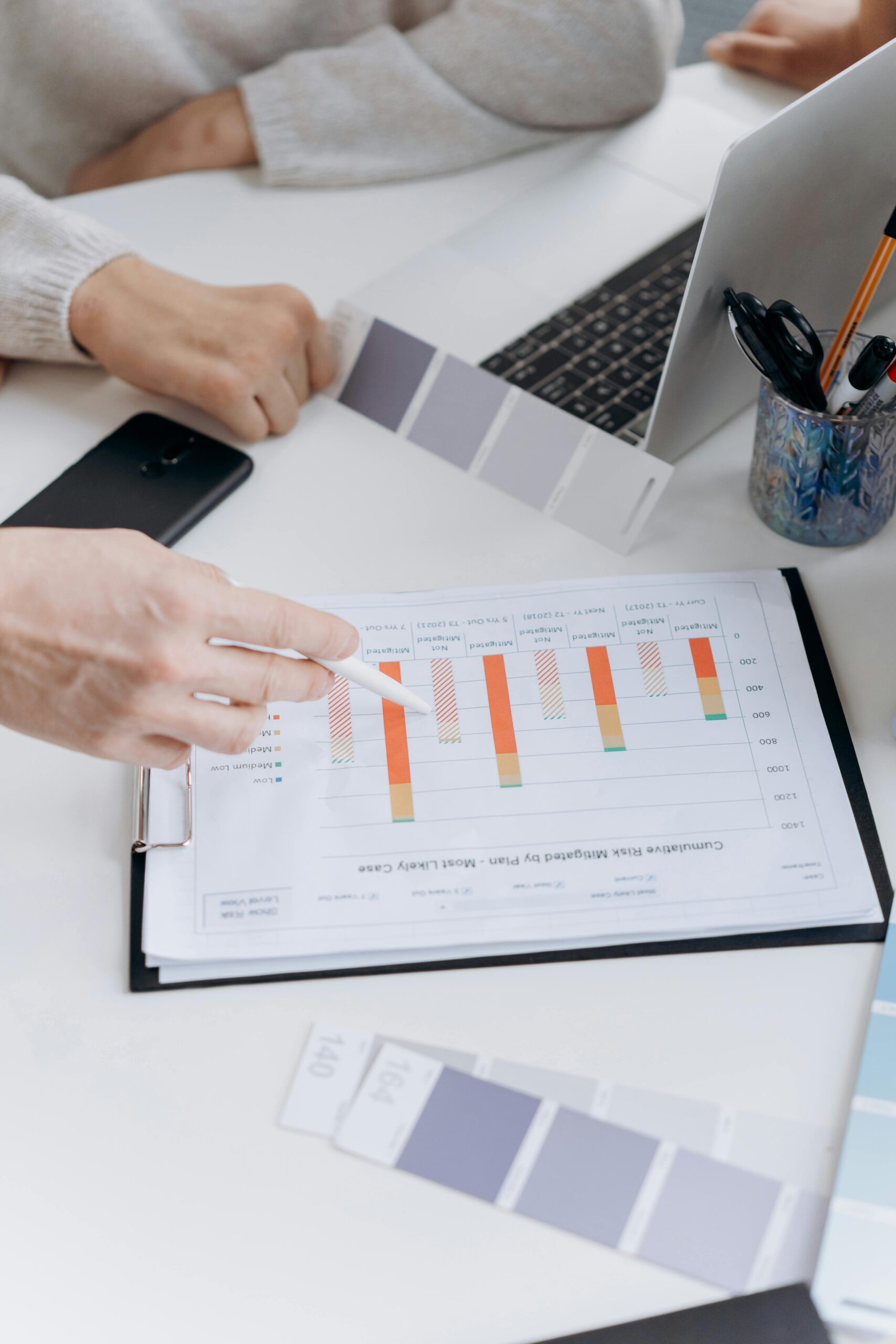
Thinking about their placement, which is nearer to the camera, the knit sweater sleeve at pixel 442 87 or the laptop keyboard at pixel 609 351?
the laptop keyboard at pixel 609 351

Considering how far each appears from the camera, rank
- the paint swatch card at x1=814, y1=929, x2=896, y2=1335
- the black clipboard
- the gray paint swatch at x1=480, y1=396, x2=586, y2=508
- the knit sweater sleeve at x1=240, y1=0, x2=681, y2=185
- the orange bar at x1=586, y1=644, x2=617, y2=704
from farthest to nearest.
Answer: the knit sweater sleeve at x1=240, y1=0, x2=681, y2=185 → the gray paint swatch at x1=480, y1=396, x2=586, y2=508 → the orange bar at x1=586, y1=644, x2=617, y2=704 → the black clipboard → the paint swatch card at x1=814, y1=929, x2=896, y2=1335

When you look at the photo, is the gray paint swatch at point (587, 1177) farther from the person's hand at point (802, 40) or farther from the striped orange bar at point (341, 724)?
the person's hand at point (802, 40)

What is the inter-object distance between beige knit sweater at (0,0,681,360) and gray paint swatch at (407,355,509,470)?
323 millimetres

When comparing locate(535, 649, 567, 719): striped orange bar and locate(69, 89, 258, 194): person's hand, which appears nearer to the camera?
locate(535, 649, 567, 719): striped orange bar

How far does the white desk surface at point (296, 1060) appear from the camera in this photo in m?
0.49

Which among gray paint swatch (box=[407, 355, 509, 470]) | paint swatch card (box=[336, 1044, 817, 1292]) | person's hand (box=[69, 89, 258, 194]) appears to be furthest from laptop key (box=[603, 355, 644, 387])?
paint swatch card (box=[336, 1044, 817, 1292])

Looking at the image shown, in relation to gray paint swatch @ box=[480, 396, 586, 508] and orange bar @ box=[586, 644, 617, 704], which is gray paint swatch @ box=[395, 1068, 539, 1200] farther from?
gray paint swatch @ box=[480, 396, 586, 508]

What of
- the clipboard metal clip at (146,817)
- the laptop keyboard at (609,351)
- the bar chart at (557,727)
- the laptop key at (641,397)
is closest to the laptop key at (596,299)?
the laptop keyboard at (609,351)

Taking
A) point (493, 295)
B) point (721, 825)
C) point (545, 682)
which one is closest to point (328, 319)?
point (493, 295)

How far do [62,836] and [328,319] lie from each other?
0.48 metres

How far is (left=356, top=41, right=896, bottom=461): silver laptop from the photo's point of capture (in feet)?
2.17

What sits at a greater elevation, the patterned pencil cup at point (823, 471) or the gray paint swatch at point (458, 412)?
the patterned pencil cup at point (823, 471)

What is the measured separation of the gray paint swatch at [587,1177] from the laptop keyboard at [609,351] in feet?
1.68

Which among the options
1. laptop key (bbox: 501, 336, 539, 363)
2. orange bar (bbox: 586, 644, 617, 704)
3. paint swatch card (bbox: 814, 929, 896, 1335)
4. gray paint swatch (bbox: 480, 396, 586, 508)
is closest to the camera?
paint swatch card (bbox: 814, 929, 896, 1335)
